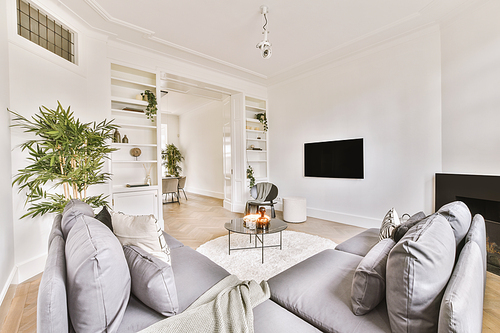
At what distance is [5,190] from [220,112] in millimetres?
5695

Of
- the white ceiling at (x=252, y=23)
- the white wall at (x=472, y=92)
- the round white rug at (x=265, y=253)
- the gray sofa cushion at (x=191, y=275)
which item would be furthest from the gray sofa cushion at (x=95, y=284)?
the white wall at (x=472, y=92)

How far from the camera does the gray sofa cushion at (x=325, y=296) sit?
109 cm

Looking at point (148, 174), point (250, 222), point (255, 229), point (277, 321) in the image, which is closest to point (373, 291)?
point (277, 321)

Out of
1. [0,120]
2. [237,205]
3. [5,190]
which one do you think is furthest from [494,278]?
[0,120]

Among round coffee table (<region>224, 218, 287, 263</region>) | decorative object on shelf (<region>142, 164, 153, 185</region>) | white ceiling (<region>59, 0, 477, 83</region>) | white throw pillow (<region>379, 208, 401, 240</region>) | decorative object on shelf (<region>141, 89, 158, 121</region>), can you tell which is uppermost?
white ceiling (<region>59, 0, 477, 83</region>)

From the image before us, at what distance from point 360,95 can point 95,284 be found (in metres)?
4.42

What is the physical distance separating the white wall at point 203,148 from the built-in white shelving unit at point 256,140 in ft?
5.65

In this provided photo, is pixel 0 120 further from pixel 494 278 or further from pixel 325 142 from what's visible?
pixel 494 278

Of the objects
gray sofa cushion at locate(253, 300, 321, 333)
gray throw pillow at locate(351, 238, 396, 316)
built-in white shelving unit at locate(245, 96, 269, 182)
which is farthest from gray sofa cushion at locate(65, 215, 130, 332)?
built-in white shelving unit at locate(245, 96, 269, 182)

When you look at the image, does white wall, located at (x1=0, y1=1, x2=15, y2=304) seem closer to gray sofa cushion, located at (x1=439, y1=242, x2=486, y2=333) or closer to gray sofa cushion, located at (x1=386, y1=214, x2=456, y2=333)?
gray sofa cushion, located at (x1=386, y1=214, x2=456, y2=333)

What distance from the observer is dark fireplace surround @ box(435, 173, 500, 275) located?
8.34ft

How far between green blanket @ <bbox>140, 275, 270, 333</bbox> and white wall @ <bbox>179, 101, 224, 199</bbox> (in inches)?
243

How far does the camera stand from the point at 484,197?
2654 millimetres

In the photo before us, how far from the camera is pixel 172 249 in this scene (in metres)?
2.04
